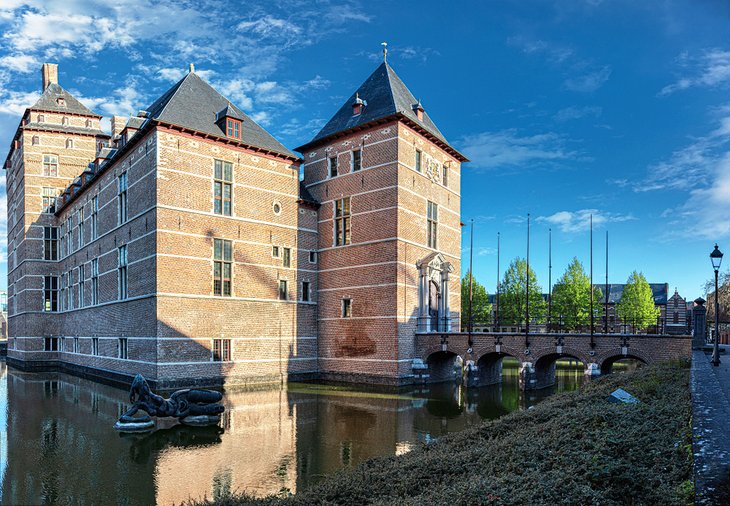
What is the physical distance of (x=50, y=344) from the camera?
128 ft

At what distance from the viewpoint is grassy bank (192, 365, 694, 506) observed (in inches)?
214

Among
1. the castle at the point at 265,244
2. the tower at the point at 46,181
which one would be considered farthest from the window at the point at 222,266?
the tower at the point at 46,181

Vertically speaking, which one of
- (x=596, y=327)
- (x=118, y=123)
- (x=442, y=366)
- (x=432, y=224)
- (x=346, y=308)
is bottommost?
(x=442, y=366)

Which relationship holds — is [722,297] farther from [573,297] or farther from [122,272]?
[122,272]

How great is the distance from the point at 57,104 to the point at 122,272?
792 inches

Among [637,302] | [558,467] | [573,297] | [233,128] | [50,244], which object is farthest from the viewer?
[637,302]

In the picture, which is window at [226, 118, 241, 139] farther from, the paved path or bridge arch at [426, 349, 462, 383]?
the paved path

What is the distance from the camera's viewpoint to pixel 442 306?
29969 millimetres

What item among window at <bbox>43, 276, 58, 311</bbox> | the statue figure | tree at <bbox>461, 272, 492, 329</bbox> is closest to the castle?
the statue figure

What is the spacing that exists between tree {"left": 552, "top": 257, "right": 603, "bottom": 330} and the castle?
18.8 metres

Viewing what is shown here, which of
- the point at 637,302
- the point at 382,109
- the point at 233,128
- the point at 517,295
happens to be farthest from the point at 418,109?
the point at 637,302

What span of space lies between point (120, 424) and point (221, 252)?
441 inches

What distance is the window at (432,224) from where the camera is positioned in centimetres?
2930

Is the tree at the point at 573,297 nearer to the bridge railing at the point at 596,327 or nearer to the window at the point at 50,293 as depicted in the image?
the bridge railing at the point at 596,327
